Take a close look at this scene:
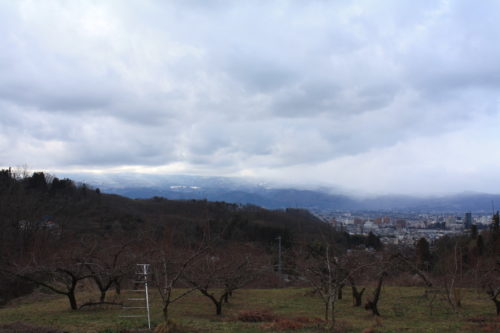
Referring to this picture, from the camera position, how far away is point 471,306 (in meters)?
16.7

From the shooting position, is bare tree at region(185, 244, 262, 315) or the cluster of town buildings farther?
the cluster of town buildings

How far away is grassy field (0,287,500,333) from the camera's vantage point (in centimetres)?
1089

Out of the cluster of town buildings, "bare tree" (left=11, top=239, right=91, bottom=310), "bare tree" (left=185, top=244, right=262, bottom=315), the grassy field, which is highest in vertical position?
"bare tree" (left=11, top=239, right=91, bottom=310)

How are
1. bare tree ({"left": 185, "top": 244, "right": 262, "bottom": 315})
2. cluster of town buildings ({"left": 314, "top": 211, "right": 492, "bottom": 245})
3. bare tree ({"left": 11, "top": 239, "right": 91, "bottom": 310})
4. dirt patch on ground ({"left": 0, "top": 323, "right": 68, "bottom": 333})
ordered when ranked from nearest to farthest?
dirt patch on ground ({"left": 0, "top": 323, "right": 68, "bottom": 333})
bare tree ({"left": 11, "top": 239, "right": 91, "bottom": 310})
bare tree ({"left": 185, "top": 244, "right": 262, "bottom": 315})
cluster of town buildings ({"left": 314, "top": 211, "right": 492, "bottom": 245})

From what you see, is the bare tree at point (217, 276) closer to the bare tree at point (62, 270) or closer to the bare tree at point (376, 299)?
the bare tree at point (62, 270)

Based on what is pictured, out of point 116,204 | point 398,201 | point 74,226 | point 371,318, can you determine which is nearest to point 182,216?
point 116,204

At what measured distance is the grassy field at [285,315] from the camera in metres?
10.9

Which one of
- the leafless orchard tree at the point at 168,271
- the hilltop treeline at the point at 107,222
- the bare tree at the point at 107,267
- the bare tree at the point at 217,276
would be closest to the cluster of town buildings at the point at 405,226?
the hilltop treeline at the point at 107,222

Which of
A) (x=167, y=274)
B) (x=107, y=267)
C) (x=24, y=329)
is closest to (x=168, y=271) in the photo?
(x=107, y=267)

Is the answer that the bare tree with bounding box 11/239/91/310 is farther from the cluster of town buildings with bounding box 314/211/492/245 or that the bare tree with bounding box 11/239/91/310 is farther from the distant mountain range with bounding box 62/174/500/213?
the distant mountain range with bounding box 62/174/500/213

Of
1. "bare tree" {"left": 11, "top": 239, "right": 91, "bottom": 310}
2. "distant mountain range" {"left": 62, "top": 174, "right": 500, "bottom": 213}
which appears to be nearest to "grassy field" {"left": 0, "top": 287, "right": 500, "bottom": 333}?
Answer: "bare tree" {"left": 11, "top": 239, "right": 91, "bottom": 310}

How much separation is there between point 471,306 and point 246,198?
3860 inches

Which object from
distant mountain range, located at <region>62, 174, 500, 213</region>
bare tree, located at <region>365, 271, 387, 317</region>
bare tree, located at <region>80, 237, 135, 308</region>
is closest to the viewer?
bare tree, located at <region>365, 271, 387, 317</region>

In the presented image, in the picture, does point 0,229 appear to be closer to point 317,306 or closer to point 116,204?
point 317,306
